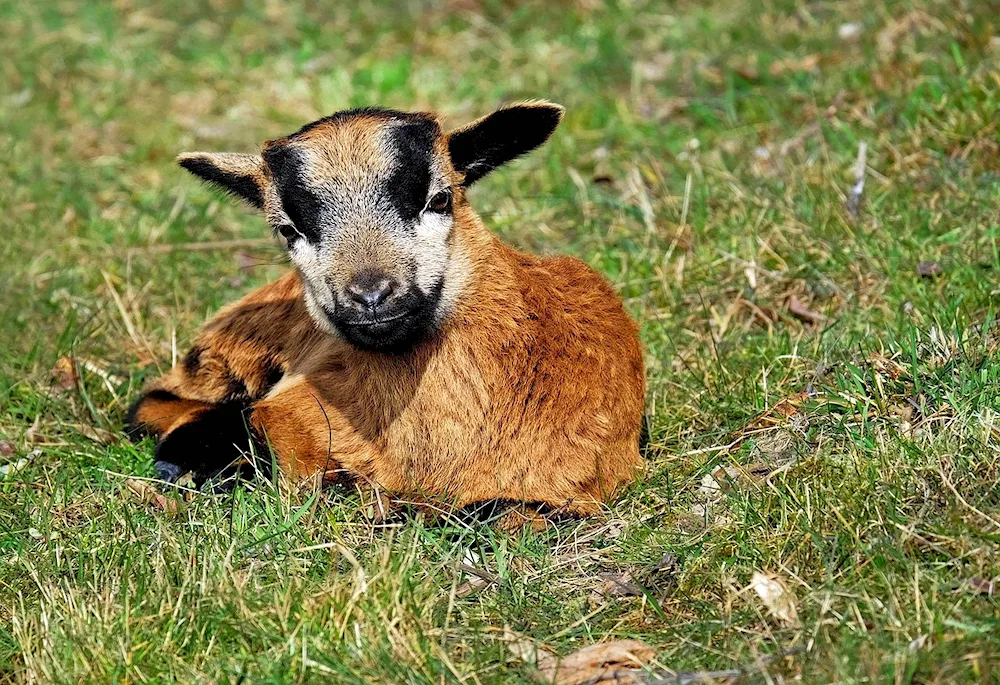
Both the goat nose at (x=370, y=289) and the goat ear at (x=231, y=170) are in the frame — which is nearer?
the goat nose at (x=370, y=289)

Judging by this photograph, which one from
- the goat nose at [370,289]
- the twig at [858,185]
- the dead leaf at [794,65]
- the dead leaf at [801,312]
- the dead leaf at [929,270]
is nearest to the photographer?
the goat nose at [370,289]

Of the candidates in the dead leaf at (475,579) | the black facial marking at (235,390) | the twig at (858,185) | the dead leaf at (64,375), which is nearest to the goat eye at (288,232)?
the black facial marking at (235,390)

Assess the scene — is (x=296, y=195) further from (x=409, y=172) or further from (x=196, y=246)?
(x=196, y=246)

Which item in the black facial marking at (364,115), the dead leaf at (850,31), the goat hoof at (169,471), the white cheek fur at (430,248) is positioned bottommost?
the goat hoof at (169,471)

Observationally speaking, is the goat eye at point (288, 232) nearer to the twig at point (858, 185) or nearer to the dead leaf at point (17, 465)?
the dead leaf at point (17, 465)

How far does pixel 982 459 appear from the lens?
15.7 feet

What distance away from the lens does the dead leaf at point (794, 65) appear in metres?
9.54

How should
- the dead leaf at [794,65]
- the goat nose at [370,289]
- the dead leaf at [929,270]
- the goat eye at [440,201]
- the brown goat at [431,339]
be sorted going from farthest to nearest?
the dead leaf at [794,65], the dead leaf at [929,270], the goat eye at [440,201], the brown goat at [431,339], the goat nose at [370,289]

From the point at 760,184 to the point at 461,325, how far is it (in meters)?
3.15

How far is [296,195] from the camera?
5457 millimetres

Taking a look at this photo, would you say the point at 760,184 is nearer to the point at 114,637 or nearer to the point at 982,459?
the point at 982,459

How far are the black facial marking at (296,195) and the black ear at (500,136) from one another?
741 millimetres

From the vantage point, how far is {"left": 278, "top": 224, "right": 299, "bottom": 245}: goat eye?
18.4ft

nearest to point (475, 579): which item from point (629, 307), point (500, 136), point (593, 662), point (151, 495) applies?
point (593, 662)
